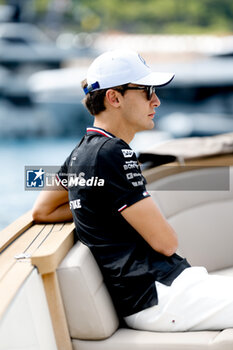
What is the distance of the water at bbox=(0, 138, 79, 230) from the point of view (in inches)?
340

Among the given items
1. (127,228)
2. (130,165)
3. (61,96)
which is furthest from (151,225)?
(61,96)

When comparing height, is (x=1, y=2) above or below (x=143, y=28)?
above

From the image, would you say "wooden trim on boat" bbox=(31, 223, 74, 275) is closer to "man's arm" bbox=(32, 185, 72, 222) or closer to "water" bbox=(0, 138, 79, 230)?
"man's arm" bbox=(32, 185, 72, 222)

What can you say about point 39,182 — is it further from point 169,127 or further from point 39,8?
point 39,8

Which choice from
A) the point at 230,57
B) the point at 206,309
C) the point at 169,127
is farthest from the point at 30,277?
the point at 230,57

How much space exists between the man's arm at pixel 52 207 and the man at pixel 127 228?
0.31m

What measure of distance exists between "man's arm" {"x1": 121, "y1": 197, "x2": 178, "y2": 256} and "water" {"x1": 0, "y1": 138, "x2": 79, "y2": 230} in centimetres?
525

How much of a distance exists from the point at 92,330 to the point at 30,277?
1.05 ft

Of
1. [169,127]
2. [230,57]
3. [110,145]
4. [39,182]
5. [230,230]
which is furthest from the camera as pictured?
[230,57]

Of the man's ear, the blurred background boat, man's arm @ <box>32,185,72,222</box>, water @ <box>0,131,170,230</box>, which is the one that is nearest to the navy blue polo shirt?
the man's ear

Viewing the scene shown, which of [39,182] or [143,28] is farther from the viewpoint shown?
[143,28]

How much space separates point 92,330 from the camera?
1.76m

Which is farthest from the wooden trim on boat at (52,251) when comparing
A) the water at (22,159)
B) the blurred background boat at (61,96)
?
the blurred background boat at (61,96)

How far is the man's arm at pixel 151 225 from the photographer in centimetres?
171
